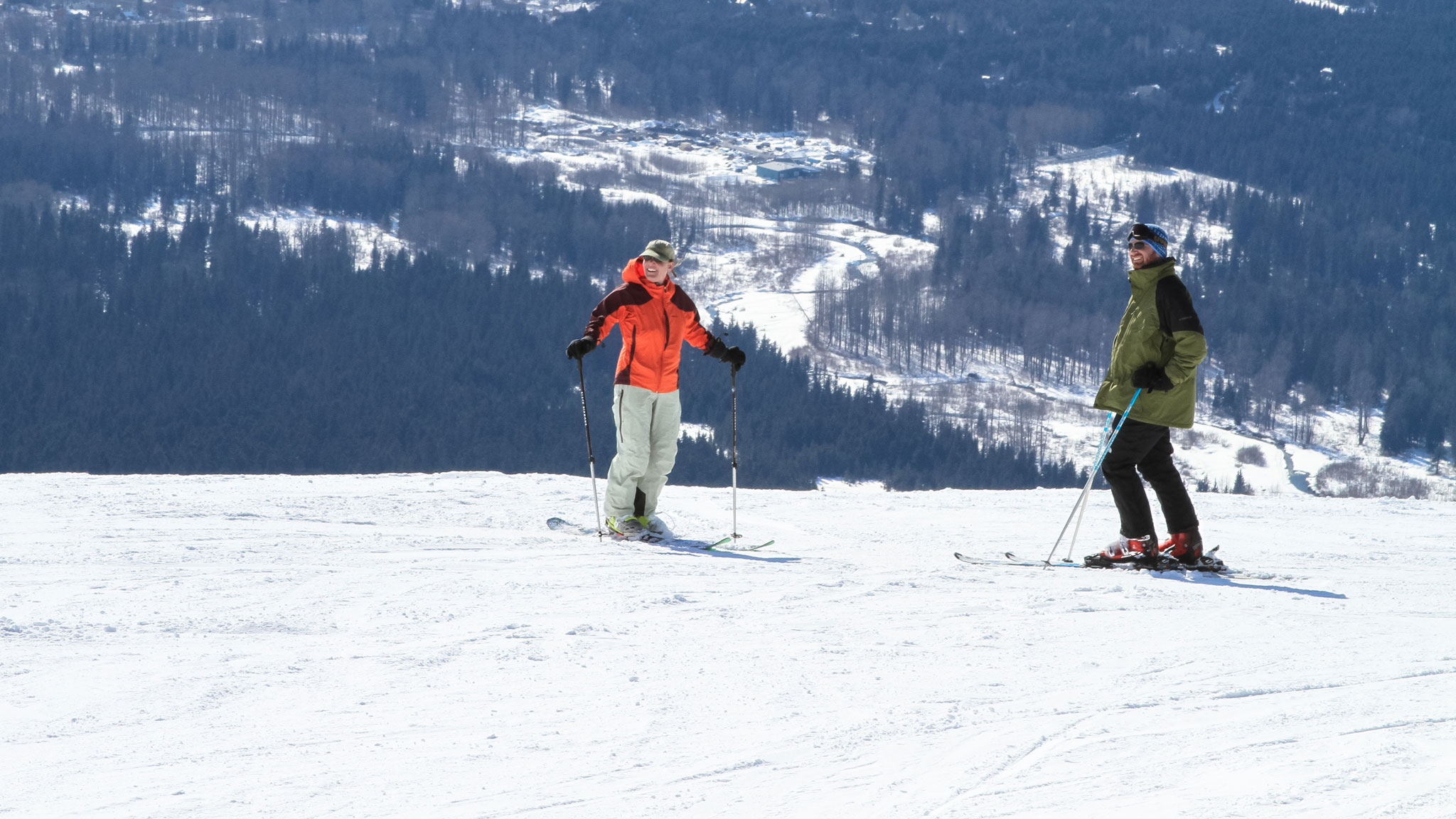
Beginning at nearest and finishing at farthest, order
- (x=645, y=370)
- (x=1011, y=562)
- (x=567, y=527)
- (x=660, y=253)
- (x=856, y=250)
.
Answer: (x=1011, y=562)
(x=660, y=253)
(x=645, y=370)
(x=567, y=527)
(x=856, y=250)

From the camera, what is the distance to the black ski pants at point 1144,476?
5.91 meters

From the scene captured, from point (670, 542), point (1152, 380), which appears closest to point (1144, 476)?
point (1152, 380)

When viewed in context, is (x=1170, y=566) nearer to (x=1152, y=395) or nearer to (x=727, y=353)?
(x=1152, y=395)

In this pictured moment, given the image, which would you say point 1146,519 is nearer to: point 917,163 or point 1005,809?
point 1005,809

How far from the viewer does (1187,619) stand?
4.81 meters

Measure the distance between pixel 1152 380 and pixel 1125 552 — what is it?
1.02 m

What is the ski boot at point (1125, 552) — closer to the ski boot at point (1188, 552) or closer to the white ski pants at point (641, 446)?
the ski boot at point (1188, 552)

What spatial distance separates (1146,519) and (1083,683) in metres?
2.39

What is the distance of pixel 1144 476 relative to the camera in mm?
6082

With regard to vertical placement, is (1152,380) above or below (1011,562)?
above

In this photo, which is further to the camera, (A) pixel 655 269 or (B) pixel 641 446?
(B) pixel 641 446

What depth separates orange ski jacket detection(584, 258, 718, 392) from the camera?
22.6 ft

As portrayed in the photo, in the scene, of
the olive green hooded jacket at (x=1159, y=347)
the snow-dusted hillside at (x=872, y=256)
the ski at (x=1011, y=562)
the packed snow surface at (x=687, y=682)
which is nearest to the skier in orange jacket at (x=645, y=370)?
the packed snow surface at (x=687, y=682)

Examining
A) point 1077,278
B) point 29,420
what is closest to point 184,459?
point 29,420
